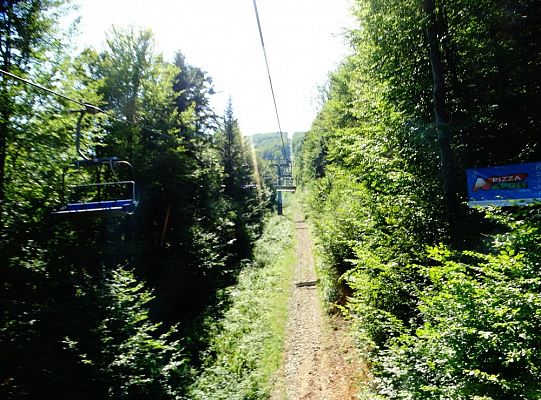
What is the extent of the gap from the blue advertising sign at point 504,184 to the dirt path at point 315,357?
5998 mm

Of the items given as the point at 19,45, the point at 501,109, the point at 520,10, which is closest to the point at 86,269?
the point at 19,45

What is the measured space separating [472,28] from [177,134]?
15293mm

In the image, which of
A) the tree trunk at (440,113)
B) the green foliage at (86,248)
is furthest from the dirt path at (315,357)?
the tree trunk at (440,113)

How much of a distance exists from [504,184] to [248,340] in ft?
31.6

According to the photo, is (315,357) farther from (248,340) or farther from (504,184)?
(504,184)

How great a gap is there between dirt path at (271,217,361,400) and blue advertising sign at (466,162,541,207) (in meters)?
6.00

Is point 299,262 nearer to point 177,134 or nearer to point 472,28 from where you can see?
point 177,134

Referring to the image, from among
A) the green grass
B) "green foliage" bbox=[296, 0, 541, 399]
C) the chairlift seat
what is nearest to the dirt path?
the green grass

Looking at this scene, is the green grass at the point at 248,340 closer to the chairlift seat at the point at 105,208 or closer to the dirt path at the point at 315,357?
the dirt path at the point at 315,357

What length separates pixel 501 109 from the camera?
834 cm

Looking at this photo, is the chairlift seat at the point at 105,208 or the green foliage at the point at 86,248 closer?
the green foliage at the point at 86,248

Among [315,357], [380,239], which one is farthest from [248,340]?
[380,239]

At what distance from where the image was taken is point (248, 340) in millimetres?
12000

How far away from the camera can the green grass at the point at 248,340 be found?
9306 mm
